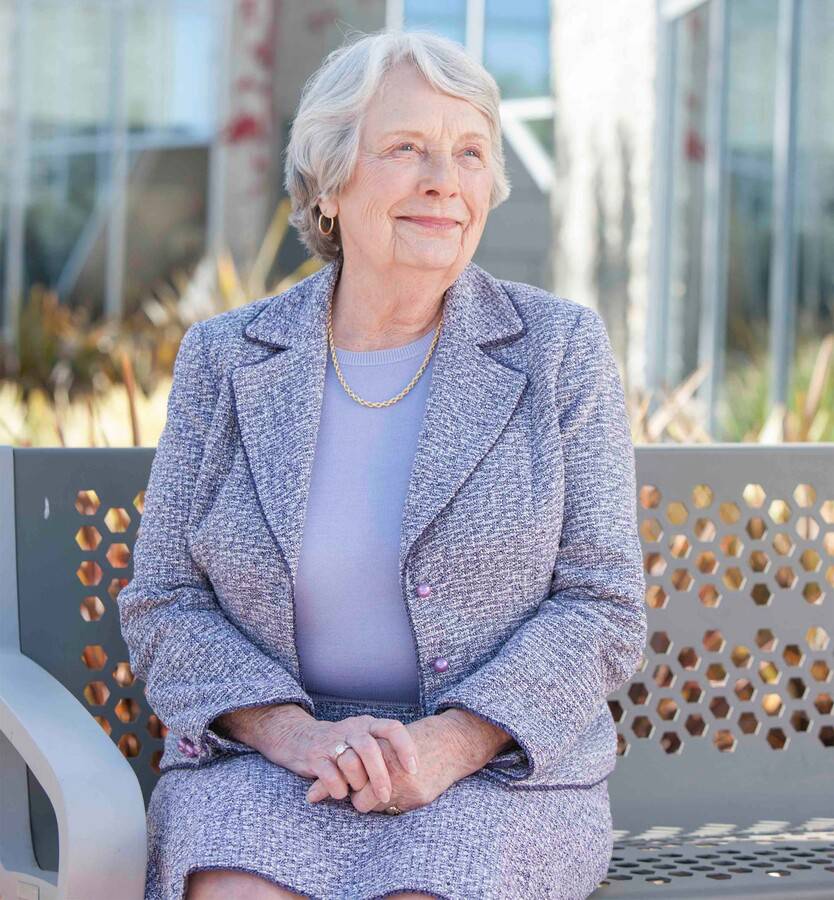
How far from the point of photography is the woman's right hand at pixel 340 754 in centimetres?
225

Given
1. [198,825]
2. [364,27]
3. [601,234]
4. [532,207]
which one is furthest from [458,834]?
[364,27]

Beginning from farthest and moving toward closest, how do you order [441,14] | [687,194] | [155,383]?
[441,14] < [687,194] < [155,383]

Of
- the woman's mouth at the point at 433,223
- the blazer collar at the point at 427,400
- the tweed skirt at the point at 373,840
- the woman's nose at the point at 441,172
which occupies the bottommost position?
the tweed skirt at the point at 373,840

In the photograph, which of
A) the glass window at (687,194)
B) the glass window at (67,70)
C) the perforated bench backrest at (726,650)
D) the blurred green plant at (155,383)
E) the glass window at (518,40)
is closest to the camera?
the perforated bench backrest at (726,650)

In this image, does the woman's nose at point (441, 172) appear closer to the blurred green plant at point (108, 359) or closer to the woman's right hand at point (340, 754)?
the woman's right hand at point (340, 754)

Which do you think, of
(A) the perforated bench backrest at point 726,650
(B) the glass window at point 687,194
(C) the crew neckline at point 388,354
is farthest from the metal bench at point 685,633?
(B) the glass window at point 687,194

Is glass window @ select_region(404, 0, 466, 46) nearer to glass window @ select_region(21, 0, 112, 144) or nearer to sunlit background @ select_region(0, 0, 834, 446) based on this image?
sunlit background @ select_region(0, 0, 834, 446)

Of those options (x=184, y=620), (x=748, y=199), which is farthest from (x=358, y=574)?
(x=748, y=199)

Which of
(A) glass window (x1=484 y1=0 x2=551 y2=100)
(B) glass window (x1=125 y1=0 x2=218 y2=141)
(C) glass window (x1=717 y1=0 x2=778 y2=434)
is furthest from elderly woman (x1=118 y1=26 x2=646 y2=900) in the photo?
(B) glass window (x1=125 y1=0 x2=218 y2=141)

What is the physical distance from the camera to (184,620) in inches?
99.7

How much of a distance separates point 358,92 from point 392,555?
2.49 feet

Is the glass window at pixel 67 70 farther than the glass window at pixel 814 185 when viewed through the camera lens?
Yes

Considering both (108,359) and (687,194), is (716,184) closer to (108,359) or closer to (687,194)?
(687,194)

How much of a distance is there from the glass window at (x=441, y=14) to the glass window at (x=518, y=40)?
7.6 inches
